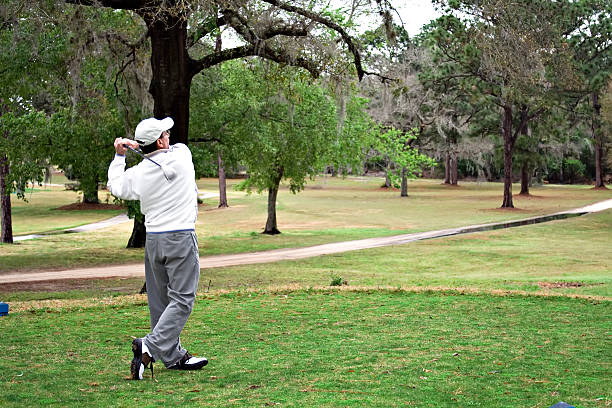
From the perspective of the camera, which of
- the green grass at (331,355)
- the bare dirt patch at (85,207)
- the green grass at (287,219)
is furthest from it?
the bare dirt patch at (85,207)

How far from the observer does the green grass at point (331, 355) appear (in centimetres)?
540

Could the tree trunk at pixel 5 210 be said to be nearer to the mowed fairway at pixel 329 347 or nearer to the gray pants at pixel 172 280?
the mowed fairway at pixel 329 347

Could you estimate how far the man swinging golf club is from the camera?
20.1ft

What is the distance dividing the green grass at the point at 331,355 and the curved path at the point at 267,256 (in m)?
10.5

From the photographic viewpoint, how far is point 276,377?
598 centimetres

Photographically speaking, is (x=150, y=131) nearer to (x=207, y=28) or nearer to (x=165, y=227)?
(x=165, y=227)

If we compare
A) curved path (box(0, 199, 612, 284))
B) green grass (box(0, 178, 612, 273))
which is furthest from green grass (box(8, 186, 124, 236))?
curved path (box(0, 199, 612, 284))

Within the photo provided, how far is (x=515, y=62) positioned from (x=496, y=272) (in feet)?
22.7

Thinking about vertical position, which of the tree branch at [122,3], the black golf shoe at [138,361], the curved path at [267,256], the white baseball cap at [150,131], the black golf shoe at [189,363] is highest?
the tree branch at [122,3]

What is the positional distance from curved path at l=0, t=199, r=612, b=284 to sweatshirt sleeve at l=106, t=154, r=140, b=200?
14.3 m

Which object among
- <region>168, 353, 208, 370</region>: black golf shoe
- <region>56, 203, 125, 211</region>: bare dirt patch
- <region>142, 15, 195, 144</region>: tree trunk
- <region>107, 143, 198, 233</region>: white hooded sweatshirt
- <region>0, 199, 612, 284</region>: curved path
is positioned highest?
<region>142, 15, 195, 144</region>: tree trunk

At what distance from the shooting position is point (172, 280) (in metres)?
6.18

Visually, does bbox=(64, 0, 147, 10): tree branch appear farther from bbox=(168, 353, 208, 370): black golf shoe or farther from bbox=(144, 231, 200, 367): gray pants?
bbox=(168, 353, 208, 370): black golf shoe

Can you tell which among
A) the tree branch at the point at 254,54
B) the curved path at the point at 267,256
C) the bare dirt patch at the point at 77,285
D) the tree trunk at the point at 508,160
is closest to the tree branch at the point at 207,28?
the tree branch at the point at 254,54
